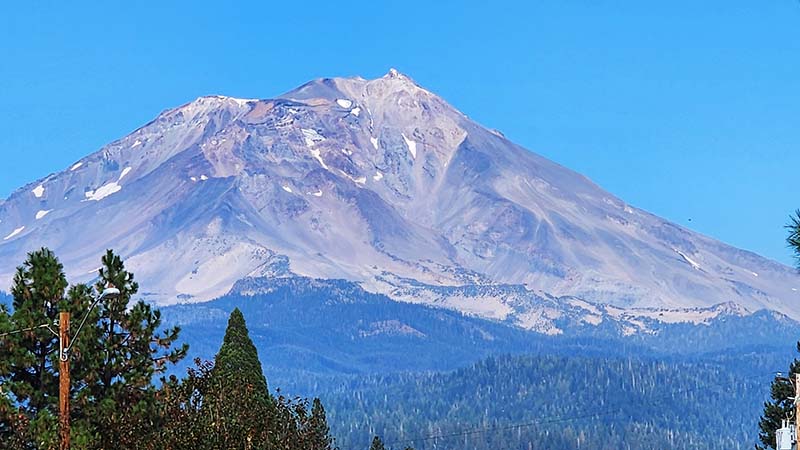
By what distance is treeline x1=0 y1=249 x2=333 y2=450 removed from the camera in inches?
1437

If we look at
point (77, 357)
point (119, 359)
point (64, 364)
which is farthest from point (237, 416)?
point (64, 364)

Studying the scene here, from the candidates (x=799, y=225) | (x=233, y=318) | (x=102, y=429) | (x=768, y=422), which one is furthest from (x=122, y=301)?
(x=768, y=422)

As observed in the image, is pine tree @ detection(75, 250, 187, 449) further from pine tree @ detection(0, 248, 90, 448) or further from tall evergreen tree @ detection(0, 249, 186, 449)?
pine tree @ detection(0, 248, 90, 448)

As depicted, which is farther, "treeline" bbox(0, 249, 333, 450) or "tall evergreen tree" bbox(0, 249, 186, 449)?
"tall evergreen tree" bbox(0, 249, 186, 449)

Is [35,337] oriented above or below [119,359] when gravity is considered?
above

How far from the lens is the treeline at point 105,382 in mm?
36500

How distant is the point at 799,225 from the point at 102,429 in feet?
56.9

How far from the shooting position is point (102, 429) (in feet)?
121

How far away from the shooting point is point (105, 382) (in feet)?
130

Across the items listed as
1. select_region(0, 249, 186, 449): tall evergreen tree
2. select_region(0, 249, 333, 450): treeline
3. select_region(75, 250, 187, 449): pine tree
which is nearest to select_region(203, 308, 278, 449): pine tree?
select_region(0, 249, 333, 450): treeline

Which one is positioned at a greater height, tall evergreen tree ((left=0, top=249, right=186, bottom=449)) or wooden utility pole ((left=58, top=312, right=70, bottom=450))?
tall evergreen tree ((left=0, top=249, right=186, bottom=449))

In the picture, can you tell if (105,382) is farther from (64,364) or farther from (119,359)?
(64,364)

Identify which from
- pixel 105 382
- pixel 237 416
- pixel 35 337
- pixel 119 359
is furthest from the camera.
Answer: pixel 119 359

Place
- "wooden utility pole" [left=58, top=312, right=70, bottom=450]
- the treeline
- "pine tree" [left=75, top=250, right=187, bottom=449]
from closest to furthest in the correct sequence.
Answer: "wooden utility pole" [left=58, top=312, right=70, bottom=450]
the treeline
"pine tree" [left=75, top=250, right=187, bottom=449]
